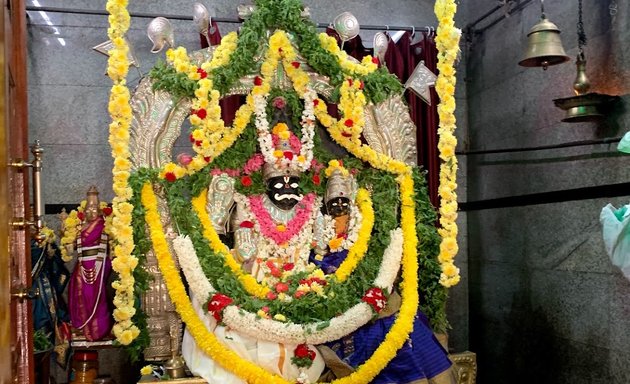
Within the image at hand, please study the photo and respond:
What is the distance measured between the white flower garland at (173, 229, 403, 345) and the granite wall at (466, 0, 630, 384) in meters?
1.54

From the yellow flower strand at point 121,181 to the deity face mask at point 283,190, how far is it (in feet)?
3.78

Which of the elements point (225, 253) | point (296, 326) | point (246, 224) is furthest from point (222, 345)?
point (246, 224)

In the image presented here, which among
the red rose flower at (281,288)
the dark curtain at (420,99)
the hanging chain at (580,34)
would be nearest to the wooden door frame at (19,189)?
the red rose flower at (281,288)

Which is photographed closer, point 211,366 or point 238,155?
point 211,366

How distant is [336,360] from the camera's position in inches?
177

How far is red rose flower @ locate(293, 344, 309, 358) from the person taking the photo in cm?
441

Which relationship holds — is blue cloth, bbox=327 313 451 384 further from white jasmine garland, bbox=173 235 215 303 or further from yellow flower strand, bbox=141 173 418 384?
white jasmine garland, bbox=173 235 215 303

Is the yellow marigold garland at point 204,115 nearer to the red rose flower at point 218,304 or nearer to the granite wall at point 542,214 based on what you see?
the red rose flower at point 218,304

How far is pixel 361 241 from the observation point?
507cm

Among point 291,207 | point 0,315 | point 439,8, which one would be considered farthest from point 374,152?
point 0,315

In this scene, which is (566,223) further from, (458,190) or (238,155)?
(238,155)

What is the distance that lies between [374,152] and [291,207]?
83 centimetres

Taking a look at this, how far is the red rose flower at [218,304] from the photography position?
175 inches

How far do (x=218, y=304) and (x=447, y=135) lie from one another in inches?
89.7
